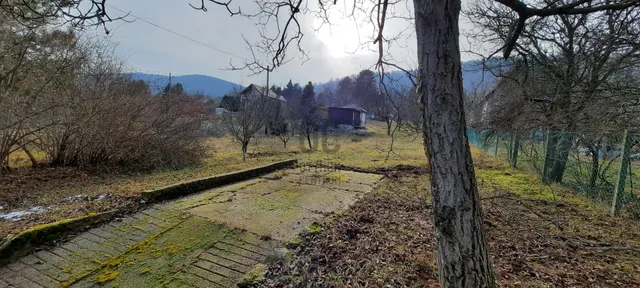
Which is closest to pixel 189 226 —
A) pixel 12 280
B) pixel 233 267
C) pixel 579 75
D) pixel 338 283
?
pixel 233 267

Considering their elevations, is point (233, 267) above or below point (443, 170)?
below

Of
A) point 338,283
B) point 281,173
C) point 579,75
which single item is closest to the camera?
point 338,283

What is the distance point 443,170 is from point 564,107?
5.52 m

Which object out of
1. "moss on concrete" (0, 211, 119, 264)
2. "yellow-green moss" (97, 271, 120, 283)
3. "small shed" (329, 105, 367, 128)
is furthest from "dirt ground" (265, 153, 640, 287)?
"small shed" (329, 105, 367, 128)

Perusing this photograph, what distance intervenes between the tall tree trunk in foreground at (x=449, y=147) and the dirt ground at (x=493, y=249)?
2.79 feet

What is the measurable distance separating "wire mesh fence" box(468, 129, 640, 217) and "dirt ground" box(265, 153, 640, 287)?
1.66 feet

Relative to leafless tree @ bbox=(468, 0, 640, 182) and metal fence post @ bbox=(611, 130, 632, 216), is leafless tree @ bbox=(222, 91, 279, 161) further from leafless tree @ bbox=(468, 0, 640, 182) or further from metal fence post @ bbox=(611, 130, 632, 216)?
metal fence post @ bbox=(611, 130, 632, 216)

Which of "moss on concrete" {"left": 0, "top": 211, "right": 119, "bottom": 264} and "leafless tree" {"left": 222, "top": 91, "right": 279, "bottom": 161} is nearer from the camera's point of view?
"moss on concrete" {"left": 0, "top": 211, "right": 119, "bottom": 264}

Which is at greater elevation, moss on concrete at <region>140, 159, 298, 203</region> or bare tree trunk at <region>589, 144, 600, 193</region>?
bare tree trunk at <region>589, 144, 600, 193</region>

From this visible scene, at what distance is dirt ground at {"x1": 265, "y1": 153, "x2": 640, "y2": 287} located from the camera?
2438 mm

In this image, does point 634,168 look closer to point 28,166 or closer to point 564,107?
point 564,107

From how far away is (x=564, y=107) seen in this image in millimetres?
5340

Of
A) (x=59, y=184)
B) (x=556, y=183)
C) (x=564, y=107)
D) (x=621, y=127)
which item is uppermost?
(x=564, y=107)

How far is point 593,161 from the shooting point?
5.21 meters
